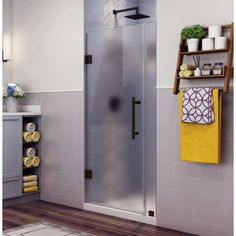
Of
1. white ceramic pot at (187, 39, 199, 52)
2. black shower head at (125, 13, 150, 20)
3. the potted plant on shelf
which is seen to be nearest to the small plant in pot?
white ceramic pot at (187, 39, 199, 52)

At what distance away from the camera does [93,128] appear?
4.29 metres

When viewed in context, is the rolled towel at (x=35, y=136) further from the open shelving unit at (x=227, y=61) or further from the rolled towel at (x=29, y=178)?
the open shelving unit at (x=227, y=61)

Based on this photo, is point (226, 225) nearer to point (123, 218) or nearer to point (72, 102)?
point (123, 218)

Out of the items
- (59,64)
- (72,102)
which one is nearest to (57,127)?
(72,102)

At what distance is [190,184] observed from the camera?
3436 millimetres

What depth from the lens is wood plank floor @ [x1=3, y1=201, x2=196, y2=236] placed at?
3514 millimetres

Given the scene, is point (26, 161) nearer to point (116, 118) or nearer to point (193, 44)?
point (116, 118)

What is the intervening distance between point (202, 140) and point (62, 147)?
1.86 metres

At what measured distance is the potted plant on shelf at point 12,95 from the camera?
4611mm

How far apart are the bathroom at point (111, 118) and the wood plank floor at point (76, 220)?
1cm

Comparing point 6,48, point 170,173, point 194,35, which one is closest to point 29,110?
point 6,48

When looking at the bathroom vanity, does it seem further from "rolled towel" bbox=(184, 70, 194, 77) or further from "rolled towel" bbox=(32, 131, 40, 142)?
"rolled towel" bbox=(184, 70, 194, 77)

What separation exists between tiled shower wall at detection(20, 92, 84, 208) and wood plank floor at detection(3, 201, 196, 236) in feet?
0.55

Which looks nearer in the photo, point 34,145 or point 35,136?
point 35,136
